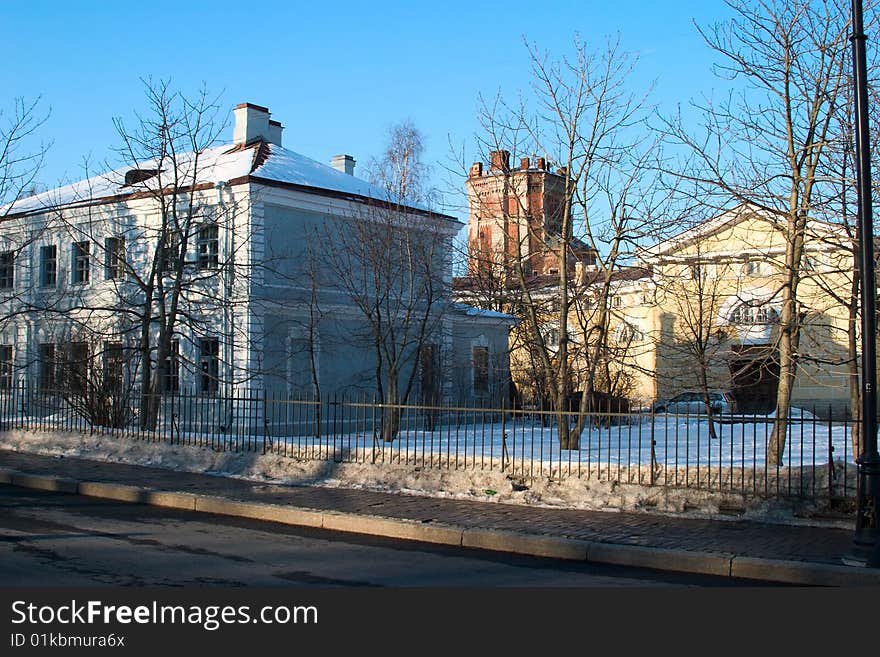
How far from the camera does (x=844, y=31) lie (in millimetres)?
12844

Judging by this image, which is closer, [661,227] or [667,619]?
[667,619]

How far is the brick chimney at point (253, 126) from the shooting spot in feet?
96.3

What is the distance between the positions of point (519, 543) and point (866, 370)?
401cm

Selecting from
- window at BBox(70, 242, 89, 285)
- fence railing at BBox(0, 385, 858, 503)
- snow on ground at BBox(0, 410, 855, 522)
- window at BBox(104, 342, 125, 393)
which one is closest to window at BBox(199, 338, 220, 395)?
window at BBox(104, 342, 125, 393)

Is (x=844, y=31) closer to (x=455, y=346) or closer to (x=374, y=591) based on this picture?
(x=374, y=591)

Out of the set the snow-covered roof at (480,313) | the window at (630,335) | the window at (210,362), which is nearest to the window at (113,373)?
the window at (210,362)

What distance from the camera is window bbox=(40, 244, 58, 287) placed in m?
30.3

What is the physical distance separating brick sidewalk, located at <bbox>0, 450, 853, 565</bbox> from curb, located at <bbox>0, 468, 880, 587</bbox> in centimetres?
23

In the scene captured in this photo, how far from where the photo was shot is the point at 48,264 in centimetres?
3053

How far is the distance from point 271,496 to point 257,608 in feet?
20.8

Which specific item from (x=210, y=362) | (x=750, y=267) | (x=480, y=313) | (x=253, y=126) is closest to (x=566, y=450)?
(x=750, y=267)

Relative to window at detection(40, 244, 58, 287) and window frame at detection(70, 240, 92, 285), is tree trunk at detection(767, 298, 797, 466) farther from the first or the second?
window at detection(40, 244, 58, 287)

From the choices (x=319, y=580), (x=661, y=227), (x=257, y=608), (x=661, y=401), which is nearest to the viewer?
(x=257, y=608)

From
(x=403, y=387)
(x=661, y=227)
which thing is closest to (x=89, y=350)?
(x=403, y=387)
